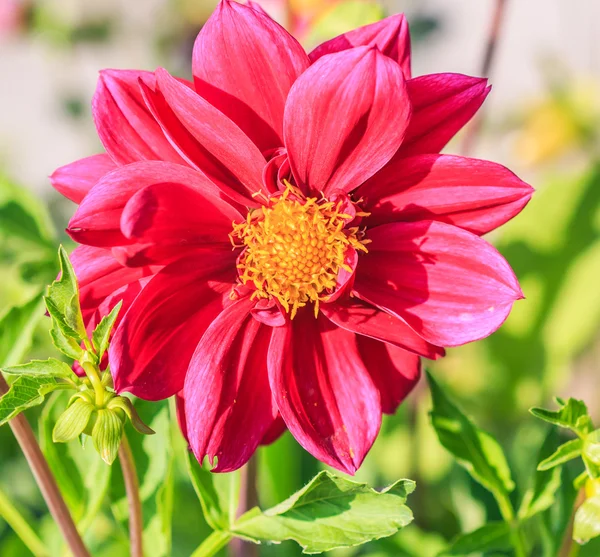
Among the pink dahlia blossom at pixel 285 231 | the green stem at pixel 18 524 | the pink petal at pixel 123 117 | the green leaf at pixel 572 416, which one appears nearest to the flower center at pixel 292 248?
the pink dahlia blossom at pixel 285 231

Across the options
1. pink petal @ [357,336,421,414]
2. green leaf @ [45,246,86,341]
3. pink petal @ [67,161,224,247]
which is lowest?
pink petal @ [357,336,421,414]

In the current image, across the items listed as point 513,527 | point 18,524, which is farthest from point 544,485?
point 18,524

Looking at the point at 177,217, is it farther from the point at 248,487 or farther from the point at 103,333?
the point at 248,487

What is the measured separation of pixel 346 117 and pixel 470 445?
0.34m

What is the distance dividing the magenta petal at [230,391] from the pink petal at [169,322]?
26 millimetres

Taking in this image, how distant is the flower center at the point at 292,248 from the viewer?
68cm

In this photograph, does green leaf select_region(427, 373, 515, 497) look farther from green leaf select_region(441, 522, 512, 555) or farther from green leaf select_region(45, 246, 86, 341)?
green leaf select_region(45, 246, 86, 341)

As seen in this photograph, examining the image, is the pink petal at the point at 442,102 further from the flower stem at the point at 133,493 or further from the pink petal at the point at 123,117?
the flower stem at the point at 133,493

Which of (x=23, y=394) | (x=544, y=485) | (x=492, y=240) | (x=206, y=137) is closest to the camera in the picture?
(x=23, y=394)

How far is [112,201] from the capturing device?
1.98 ft

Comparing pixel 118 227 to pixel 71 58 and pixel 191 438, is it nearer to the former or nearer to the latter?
pixel 191 438

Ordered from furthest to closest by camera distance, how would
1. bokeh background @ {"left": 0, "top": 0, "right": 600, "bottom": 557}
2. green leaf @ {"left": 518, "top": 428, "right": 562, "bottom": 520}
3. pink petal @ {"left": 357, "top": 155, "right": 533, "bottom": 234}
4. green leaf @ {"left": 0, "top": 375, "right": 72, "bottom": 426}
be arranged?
bokeh background @ {"left": 0, "top": 0, "right": 600, "bottom": 557} < green leaf @ {"left": 518, "top": 428, "right": 562, "bottom": 520} < pink petal @ {"left": 357, "top": 155, "right": 533, "bottom": 234} < green leaf @ {"left": 0, "top": 375, "right": 72, "bottom": 426}

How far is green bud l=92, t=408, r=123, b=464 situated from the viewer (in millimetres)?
532

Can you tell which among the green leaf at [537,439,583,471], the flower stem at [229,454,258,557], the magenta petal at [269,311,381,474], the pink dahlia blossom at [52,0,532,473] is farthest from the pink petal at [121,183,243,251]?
the green leaf at [537,439,583,471]
